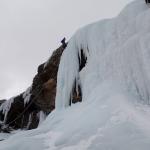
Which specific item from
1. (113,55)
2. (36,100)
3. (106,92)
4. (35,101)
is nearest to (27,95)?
(35,101)

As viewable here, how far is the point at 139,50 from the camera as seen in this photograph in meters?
6.92

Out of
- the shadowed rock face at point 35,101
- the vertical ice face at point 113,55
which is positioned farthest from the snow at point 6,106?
the vertical ice face at point 113,55

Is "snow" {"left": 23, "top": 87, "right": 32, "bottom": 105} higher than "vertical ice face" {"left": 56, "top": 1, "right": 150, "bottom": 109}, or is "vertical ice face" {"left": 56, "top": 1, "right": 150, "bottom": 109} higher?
"snow" {"left": 23, "top": 87, "right": 32, "bottom": 105}

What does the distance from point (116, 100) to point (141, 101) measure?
1.50 ft

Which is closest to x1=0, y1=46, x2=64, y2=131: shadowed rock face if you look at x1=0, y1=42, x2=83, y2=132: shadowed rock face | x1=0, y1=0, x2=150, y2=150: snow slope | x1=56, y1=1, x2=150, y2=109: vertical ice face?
x1=0, y1=42, x2=83, y2=132: shadowed rock face

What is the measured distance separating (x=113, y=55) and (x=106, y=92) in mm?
1069

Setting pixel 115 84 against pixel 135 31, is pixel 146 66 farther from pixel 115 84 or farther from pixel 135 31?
pixel 135 31

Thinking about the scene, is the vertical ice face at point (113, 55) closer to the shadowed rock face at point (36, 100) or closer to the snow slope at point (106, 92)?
the snow slope at point (106, 92)

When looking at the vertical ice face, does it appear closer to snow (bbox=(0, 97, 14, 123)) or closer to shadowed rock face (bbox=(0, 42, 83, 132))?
shadowed rock face (bbox=(0, 42, 83, 132))

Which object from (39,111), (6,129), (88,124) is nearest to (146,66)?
(88,124)

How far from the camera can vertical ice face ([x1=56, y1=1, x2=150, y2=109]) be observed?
6750mm

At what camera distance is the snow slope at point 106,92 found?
474 centimetres

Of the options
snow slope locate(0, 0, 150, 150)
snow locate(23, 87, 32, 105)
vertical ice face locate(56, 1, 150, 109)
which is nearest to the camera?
snow slope locate(0, 0, 150, 150)

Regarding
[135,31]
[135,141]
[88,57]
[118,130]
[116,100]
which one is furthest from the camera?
[88,57]
